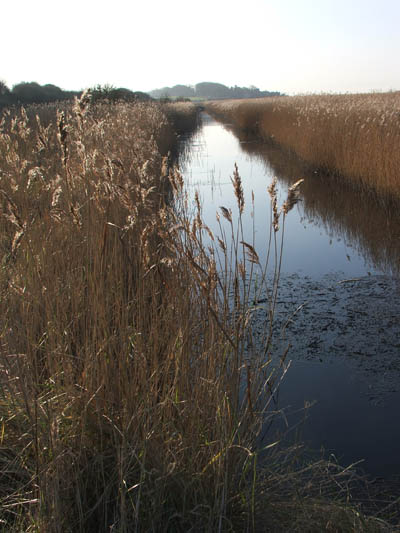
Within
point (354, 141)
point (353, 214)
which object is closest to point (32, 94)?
point (354, 141)

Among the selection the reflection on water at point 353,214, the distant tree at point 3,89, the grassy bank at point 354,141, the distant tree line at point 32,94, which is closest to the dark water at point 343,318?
the reflection on water at point 353,214

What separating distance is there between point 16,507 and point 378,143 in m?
6.88

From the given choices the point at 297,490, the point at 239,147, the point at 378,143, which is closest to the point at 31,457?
the point at 297,490

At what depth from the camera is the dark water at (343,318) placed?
265cm

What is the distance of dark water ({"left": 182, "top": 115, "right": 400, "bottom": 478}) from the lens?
2.65m

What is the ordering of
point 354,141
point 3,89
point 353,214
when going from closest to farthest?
point 353,214 < point 354,141 < point 3,89

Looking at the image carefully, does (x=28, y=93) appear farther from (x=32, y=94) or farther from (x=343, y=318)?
(x=343, y=318)

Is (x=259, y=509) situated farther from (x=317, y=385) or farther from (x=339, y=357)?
(x=339, y=357)

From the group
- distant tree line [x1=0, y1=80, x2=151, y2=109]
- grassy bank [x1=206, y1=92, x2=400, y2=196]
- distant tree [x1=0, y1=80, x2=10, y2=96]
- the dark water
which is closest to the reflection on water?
the dark water

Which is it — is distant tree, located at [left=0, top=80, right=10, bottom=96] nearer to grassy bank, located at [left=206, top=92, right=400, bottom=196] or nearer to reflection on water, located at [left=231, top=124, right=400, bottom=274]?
grassy bank, located at [left=206, top=92, right=400, bottom=196]

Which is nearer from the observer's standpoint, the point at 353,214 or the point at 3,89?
the point at 353,214

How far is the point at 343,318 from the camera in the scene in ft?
12.5

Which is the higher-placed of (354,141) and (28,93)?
(28,93)

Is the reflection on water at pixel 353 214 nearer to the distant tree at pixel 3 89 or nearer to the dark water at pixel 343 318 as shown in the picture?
the dark water at pixel 343 318
